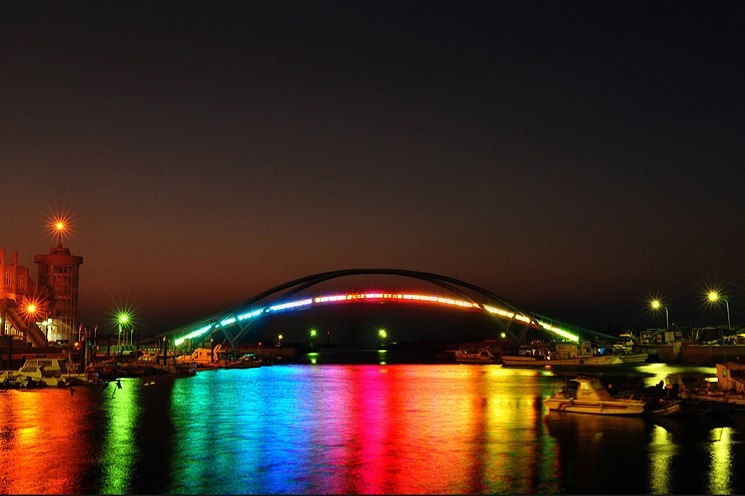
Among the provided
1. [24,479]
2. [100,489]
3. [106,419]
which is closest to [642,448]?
[100,489]

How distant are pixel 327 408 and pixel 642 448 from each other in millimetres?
22121

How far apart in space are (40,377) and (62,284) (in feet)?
156

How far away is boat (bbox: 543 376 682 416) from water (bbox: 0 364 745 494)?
3.02ft

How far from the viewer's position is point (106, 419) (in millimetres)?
39125

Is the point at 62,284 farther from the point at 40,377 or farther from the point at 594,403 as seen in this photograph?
the point at 594,403

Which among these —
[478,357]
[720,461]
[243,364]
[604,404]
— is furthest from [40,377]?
[478,357]

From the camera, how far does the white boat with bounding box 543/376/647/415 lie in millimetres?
37969

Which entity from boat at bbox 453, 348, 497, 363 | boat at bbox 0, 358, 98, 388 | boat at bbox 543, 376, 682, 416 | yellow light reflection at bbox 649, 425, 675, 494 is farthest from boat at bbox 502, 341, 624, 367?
yellow light reflection at bbox 649, 425, 675, 494

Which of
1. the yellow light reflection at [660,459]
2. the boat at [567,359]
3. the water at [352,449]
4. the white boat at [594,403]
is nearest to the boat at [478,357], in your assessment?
the boat at [567,359]

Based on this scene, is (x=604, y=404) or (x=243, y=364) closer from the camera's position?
(x=604, y=404)

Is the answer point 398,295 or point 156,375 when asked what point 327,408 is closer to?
point 156,375

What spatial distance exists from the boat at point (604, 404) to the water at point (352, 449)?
92cm

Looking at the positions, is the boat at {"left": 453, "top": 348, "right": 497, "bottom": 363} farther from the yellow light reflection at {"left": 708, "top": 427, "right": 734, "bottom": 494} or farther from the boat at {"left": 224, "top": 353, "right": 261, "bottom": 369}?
the yellow light reflection at {"left": 708, "top": 427, "right": 734, "bottom": 494}

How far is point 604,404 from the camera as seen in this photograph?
38656 mm
